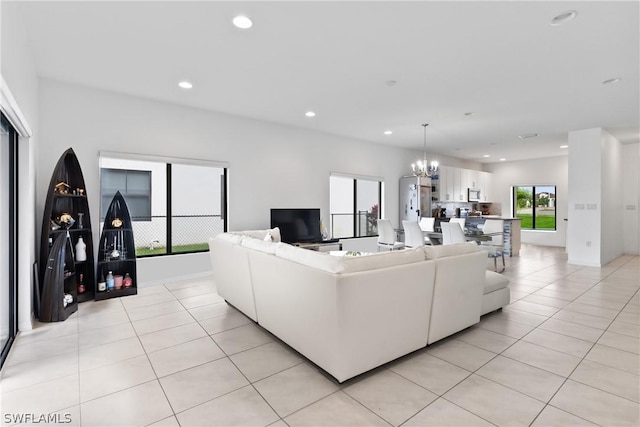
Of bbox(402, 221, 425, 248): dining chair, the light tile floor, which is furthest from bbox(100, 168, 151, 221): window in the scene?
bbox(402, 221, 425, 248): dining chair

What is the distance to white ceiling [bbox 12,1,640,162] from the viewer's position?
2.48m

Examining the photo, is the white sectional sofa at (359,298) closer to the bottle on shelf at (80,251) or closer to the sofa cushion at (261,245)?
the sofa cushion at (261,245)

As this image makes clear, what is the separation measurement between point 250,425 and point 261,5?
2889 mm

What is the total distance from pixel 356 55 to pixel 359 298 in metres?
2.50

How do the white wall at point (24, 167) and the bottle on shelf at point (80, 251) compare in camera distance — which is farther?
the bottle on shelf at point (80, 251)

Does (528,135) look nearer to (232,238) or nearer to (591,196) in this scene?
(591,196)

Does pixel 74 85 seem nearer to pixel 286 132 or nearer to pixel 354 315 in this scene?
pixel 286 132

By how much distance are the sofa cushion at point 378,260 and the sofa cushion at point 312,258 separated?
55mm

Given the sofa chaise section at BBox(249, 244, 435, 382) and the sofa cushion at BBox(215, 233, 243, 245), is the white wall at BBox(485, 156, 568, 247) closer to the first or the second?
the sofa chaise section at BBox(249, 244, 435, 382)

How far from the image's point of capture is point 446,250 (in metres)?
2.64

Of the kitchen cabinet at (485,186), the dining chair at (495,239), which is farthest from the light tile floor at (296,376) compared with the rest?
the kitchen cabinet at (485,186)

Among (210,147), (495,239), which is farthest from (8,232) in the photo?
(495,239)

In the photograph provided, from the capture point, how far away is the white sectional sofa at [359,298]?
1985 mm

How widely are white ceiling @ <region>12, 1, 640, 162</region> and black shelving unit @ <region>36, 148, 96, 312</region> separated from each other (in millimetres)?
1190
